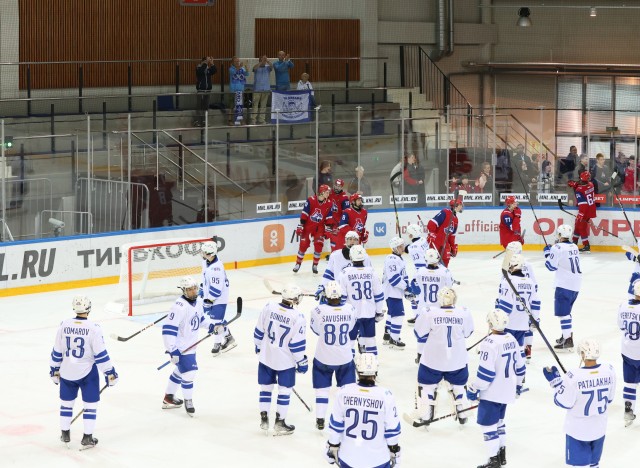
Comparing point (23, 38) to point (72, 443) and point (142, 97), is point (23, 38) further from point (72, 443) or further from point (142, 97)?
point (72, 443)

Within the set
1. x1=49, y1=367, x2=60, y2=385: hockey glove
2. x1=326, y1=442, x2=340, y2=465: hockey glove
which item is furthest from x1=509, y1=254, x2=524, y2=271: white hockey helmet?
x1=49, y1=367, x2=60, y2=385: hockey glove

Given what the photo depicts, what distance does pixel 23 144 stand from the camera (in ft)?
57.3

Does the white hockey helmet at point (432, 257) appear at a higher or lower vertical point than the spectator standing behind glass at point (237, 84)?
lower

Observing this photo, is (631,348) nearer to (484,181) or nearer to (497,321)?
(497,321)

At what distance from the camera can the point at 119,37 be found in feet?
74.5

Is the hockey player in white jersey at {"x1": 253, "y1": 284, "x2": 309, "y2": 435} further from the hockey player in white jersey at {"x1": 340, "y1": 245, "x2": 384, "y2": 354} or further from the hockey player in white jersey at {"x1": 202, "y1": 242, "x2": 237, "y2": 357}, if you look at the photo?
the hockey player in white jersey at {"x1": 202, "y1": 242, "x2": 237, "y2": 357}

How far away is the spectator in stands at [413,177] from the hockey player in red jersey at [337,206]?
2.54 metres

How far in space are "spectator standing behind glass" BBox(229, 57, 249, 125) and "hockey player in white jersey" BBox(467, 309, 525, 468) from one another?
13269 millimetres

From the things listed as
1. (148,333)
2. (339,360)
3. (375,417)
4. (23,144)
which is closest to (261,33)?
(23,144)

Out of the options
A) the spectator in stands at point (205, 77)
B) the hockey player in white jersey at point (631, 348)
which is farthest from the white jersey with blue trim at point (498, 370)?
the spectator in stands at point (205, 77)

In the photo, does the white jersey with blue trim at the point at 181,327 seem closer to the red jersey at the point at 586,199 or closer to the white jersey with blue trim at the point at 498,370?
the white jersey with blue trim at the point at 498,370

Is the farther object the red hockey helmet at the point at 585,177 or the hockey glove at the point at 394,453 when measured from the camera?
the red hockey helmet at the point at 585,177

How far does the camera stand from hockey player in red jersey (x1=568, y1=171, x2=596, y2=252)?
63.6ft

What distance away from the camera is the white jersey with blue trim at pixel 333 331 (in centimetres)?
979
